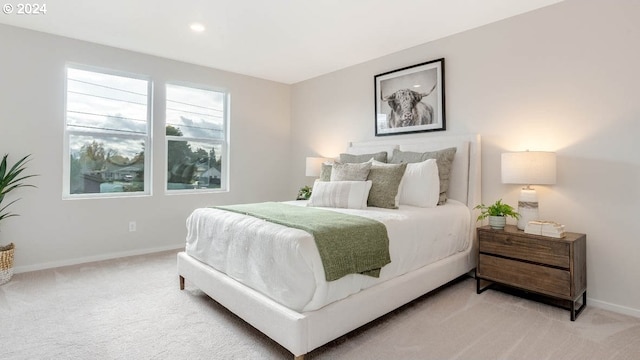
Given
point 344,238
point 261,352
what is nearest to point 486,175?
point 344,238

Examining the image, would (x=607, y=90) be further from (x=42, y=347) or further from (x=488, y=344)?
(x=42, y=347)

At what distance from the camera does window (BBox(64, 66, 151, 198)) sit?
3.50m

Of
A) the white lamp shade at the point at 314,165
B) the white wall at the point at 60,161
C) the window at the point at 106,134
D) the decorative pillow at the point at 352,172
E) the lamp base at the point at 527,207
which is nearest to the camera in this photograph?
the lamp base at the point at 527,207

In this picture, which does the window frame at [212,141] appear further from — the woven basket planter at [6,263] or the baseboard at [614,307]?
the baseboard at [614,307]

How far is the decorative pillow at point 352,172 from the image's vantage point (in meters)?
2.99

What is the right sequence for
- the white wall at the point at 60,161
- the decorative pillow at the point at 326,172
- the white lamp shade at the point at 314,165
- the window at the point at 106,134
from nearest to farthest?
1. the white wall at the point at 60,161
2. the decorative pillow at the point at 326,172
3. the window at the point at 106,134
4. the white lamp shade at the point at 314,165

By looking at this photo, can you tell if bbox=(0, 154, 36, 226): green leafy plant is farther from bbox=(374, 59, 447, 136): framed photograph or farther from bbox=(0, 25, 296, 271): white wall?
bbox=(374, 59, 447, 136): framed photograph

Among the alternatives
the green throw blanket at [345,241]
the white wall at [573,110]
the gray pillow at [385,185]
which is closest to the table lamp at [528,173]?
the white wall at [573,110]

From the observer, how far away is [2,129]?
306 cm

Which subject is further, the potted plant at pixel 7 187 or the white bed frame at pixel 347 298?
the potted plant at pixel 7 187

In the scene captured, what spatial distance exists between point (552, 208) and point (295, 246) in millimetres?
2293

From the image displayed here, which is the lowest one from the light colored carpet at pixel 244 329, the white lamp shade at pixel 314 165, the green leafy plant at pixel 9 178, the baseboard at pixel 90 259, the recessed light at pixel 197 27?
the light colored carpet at pixel 244 329

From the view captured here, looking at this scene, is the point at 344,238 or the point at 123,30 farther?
the point at 123,30

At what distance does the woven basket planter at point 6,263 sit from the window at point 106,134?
73cm
